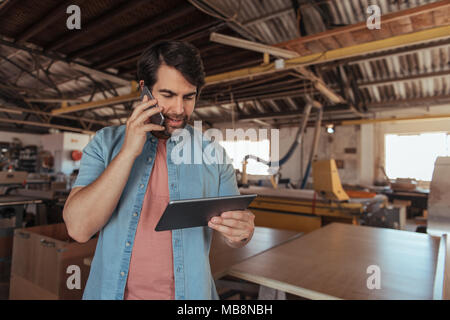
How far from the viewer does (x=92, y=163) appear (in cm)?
90

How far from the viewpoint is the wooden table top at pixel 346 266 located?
47.8 inches

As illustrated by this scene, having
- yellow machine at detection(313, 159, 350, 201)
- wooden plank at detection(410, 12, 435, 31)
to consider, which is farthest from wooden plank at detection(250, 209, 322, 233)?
wooden plank at detection(410, 12, 435, 31)

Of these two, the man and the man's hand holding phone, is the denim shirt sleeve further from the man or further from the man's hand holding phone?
the man's hand holding phone

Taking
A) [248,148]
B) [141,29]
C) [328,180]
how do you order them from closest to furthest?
[141,29]
[328,180]
[248,148]

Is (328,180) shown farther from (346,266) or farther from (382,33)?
(346,266)

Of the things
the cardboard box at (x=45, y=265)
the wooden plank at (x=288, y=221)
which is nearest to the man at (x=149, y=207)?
the cardboard box at (x=45, y=265)

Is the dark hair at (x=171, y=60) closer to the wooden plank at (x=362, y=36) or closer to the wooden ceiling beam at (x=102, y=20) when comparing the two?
the wooden ceiling beam at (x=102, y=20)

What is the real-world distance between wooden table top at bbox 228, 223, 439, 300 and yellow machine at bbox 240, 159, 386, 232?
1.18m

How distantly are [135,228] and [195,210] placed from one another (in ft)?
0.82

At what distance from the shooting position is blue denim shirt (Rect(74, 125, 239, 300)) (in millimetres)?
883

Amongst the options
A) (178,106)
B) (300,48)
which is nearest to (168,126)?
(178,106)

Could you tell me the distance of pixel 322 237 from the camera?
214 cm
